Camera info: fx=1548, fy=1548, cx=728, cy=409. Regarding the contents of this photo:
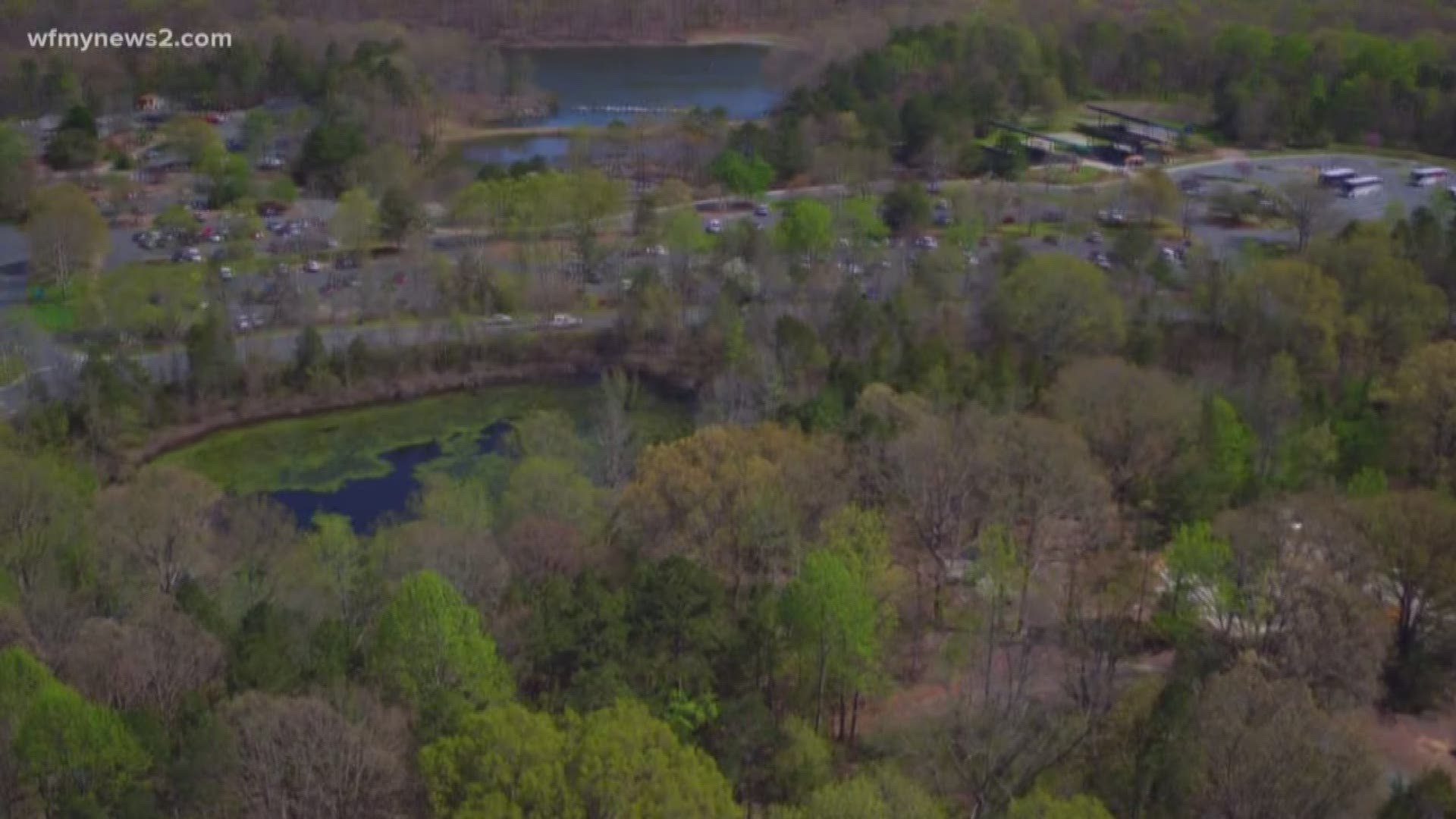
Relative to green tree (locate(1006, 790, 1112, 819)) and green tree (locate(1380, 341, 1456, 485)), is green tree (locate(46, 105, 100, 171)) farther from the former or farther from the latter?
green tree (locate(1006, 790, 1112, 819))

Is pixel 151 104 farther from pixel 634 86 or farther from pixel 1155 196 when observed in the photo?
pixel 1155 196

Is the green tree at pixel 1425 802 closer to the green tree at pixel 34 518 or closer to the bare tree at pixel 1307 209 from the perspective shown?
the green tree at pixel 34 518

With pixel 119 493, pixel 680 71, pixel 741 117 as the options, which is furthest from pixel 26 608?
pixel 680 71

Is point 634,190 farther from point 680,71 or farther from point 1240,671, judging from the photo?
point 1240,671

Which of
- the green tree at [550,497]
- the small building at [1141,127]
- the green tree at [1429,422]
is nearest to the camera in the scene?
the green tree at [550,497]

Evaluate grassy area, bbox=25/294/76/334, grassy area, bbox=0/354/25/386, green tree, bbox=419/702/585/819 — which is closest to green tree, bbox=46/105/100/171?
grassy area, bbox=25/294/76/334

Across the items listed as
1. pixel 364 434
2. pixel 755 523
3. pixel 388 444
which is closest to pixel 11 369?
pixel 364 434

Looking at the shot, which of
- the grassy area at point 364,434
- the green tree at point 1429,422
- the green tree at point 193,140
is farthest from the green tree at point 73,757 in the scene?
the green tree at point 193,140
